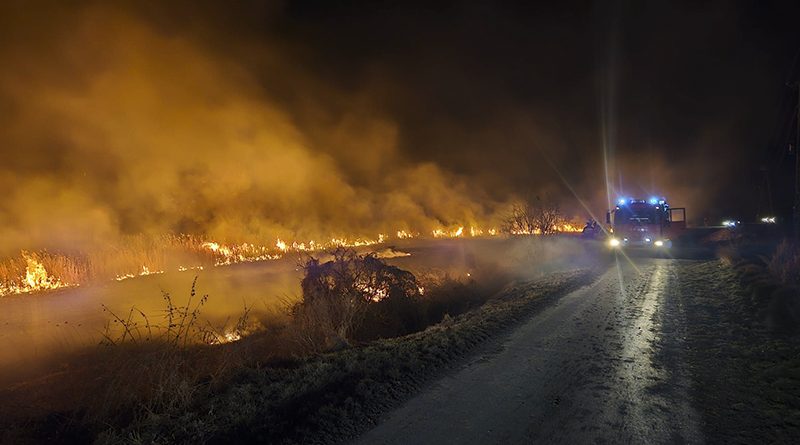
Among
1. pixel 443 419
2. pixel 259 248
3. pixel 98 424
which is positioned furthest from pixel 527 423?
pixel 259 248

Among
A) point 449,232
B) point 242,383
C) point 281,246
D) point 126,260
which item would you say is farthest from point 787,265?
point 449,232

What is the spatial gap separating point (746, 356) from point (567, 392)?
3621 millimetres

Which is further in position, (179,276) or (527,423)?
(179,276)

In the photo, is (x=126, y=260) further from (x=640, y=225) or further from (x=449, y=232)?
(x=449, y=232)

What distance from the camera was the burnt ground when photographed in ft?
15.8

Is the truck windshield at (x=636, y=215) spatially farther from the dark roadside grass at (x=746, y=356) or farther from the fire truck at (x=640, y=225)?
the dark roadside grass at (x=746, y=356)

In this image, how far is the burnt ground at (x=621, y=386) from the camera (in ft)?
15.8

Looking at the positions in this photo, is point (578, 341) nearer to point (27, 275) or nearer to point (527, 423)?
point (527, 423)

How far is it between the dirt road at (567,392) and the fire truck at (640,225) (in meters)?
17.2

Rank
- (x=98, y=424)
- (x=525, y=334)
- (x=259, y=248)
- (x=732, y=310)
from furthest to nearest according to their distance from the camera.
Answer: (x=259, y=248) < (x=732, y=310) < (x=525, y=334) < (x=98, y=424)

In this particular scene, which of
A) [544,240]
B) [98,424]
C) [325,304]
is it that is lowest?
[98,424]

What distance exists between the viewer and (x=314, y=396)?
5.88 meters

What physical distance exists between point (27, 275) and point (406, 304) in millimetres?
17186

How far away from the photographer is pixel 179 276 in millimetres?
23578
